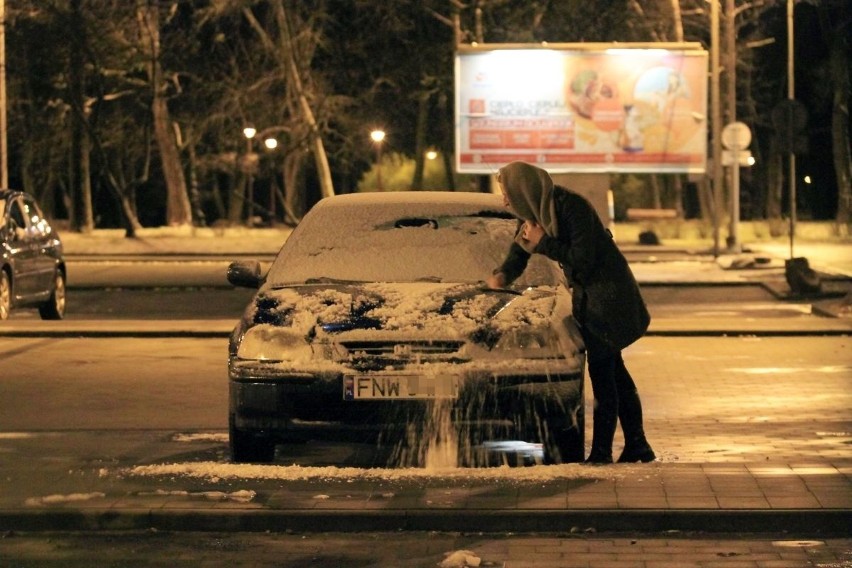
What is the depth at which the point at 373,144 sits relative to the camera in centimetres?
6575

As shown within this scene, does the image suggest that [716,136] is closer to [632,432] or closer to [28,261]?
[28,261]

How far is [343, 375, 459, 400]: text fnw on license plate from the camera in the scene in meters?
8.53

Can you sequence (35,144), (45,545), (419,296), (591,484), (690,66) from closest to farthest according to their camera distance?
(45,545) < (591,484) < (419,296) < (690,66) < (35,144)

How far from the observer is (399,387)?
28.1 ft

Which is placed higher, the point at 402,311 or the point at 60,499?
the point at 402,311

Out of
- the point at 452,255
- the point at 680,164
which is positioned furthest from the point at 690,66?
the point at 452,255

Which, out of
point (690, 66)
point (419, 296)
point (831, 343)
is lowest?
point (831, 343)

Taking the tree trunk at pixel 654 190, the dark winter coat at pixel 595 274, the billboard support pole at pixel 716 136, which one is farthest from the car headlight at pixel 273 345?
the tree trunk at pixel 654 190

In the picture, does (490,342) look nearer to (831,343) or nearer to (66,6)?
(831,343)

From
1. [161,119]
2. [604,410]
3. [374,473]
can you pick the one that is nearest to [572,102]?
[161,119]

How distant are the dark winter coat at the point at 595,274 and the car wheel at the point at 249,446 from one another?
188 cm

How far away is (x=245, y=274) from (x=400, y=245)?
1.14 metres

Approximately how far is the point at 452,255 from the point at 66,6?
3951cm

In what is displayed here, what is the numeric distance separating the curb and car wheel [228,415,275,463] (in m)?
1.22
